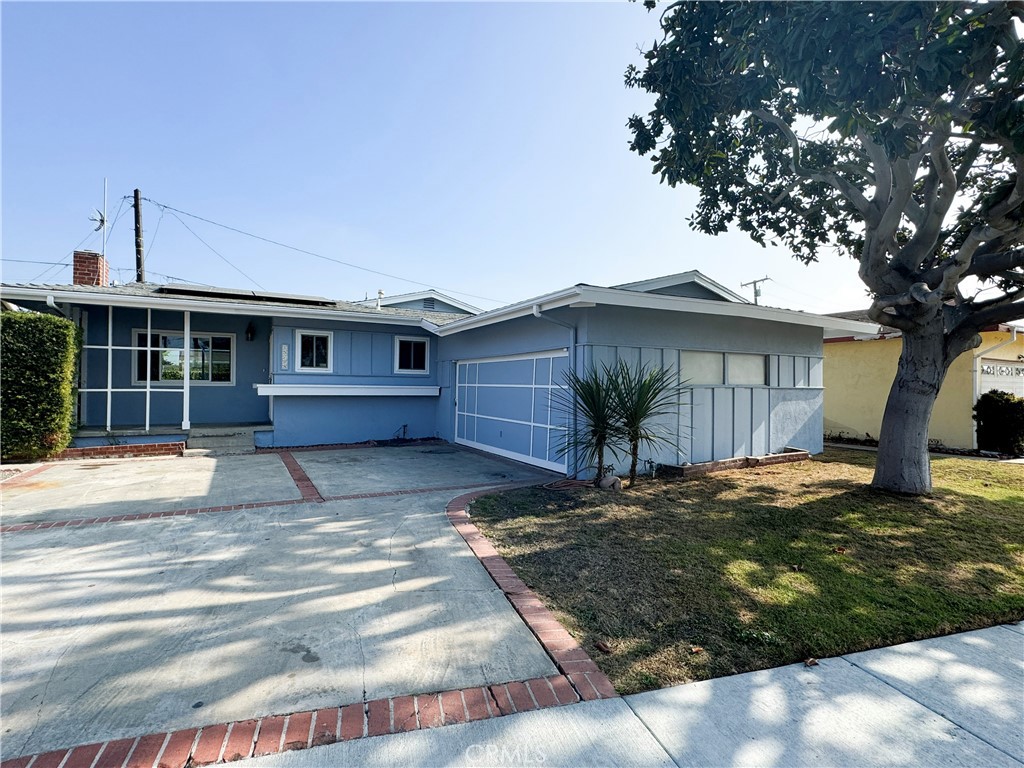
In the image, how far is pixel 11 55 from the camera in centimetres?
895

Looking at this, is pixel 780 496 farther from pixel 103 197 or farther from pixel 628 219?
pixel 103 197

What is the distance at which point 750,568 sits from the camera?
4.17m

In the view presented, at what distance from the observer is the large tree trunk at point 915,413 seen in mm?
6863

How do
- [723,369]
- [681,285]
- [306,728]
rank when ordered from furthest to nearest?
[681,285] < [723,369] < [306,728]

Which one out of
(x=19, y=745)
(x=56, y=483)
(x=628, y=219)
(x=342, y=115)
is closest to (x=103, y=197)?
(x=342, y=115)

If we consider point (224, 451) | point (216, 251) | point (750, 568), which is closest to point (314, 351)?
point (224, 451)

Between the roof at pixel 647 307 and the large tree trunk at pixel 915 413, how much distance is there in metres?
2.32

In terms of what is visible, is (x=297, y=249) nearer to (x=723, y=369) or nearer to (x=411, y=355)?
(x=411, y=355)

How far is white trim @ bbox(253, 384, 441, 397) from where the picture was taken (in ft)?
35.6

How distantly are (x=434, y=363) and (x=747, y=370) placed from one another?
7.73 meters

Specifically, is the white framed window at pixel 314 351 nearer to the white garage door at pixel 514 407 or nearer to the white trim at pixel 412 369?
the white trim at pixel 412 369

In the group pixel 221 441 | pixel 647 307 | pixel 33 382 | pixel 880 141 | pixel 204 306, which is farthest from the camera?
pixel 221 441

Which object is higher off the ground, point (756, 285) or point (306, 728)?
point (756, 285)

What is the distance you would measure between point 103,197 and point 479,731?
24132mm
